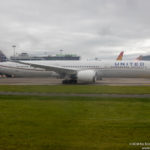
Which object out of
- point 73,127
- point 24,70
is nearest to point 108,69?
point 24,70

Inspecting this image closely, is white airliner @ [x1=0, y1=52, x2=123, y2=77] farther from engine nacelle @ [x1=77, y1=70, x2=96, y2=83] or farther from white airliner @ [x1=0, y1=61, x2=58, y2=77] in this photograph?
A: engine nacelle @ [x1=77, y1=70, x2=96, y2=83]

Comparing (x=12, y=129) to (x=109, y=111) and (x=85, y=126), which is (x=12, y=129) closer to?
(x=85, y=126)

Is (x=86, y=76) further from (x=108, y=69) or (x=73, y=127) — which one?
(x=73, y=127)

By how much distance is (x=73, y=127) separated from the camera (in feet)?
26.0

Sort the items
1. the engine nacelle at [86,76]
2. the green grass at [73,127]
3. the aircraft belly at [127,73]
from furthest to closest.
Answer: the aircraft belly at [127,73] → the engine nacelle at [86,76] → the green grass at [73,127]

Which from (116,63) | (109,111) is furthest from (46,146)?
(116,63)

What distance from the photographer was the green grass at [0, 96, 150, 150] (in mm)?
6289

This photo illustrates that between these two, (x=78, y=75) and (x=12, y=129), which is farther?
(x=78, y=75)

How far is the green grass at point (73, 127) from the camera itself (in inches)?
248

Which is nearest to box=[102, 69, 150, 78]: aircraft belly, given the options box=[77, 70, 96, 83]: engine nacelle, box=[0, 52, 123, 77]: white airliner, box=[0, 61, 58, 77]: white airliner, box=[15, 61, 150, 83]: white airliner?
box=[15, 61, 150, 83]: white airliner

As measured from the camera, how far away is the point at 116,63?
2997cm

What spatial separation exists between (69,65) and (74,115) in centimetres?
2209

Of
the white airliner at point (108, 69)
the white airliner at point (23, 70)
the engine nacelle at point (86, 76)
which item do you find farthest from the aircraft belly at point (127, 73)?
the white airliner at point (23, 70)

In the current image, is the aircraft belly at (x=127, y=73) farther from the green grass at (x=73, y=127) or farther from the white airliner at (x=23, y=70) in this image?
the green grass at (x=73, y=127)
